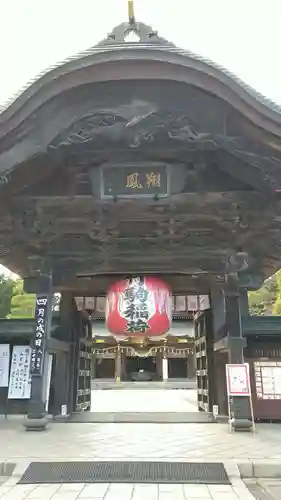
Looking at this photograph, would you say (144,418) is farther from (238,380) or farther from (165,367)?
(165,367)

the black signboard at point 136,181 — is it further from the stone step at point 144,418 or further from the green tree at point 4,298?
the green tree at point 4,298

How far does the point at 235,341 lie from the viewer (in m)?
8.64

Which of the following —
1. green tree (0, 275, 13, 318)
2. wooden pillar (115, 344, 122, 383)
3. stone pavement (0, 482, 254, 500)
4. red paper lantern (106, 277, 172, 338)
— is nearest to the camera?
stone pavement (0, 482, 254, 500)

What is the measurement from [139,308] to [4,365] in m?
5.05

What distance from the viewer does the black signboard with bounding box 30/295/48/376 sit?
8.39 m

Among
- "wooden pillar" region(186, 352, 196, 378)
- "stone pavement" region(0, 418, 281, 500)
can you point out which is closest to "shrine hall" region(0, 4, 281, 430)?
"stone pavement" region(0, 418, 281, 500)

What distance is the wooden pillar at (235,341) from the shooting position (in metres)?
8.41

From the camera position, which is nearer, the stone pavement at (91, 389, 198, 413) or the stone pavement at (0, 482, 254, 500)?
the stone pavement at (0, 482, 254, 500)

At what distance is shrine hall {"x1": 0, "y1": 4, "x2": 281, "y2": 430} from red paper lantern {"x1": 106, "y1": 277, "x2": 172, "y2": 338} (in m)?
0.02

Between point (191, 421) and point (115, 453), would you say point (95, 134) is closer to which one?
point (115, 453)

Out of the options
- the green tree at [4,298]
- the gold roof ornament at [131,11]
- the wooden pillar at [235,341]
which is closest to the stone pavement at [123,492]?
the wooden pillar at [235,341]

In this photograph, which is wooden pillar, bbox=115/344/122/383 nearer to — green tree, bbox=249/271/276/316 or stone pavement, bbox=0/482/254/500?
green tree, bbox=249/271/276/316

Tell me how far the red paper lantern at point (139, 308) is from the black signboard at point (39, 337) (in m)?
1.80

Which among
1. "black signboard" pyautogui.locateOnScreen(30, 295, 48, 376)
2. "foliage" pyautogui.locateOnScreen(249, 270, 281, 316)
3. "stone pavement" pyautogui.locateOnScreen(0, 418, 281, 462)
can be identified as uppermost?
"foliage" pyautogui.locateOnScreen(249, 270, 281, 316)
